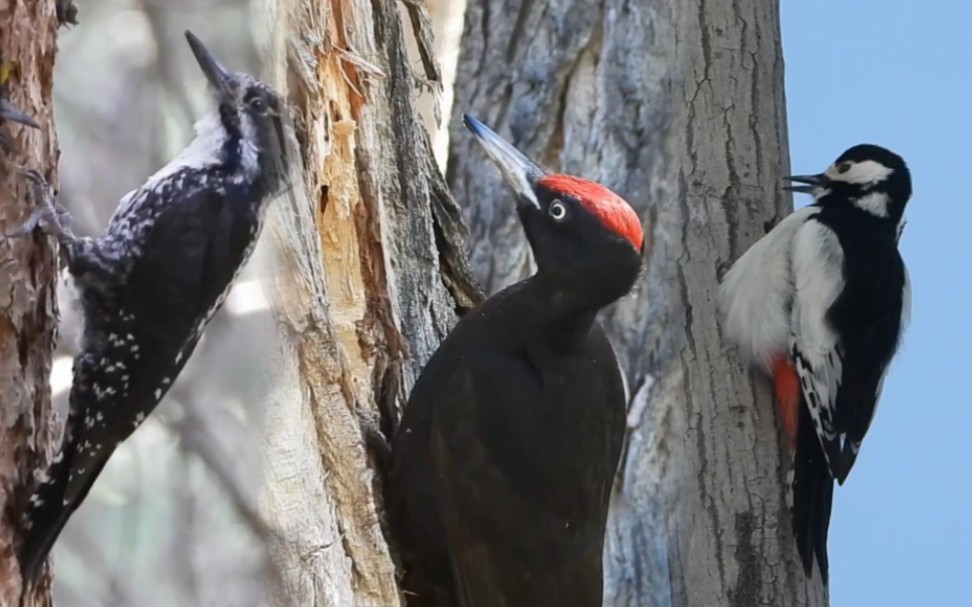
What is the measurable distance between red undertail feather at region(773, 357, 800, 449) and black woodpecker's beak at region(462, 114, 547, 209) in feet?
4.73

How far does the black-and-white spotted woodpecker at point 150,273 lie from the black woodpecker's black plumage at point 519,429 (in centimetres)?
77

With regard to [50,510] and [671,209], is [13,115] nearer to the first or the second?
[50,510]

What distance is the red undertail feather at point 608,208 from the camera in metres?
1.83

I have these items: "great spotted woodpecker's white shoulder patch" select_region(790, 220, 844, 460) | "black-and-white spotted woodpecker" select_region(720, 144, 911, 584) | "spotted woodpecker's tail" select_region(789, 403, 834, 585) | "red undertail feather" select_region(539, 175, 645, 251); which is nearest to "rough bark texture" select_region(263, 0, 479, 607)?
"red undertail feather" select_region(539, 175, 645, 251)

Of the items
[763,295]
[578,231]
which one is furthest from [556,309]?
[763,295]

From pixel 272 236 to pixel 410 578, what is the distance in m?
0.89

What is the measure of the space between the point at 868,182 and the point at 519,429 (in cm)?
267

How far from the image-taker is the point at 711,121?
3.14 meters

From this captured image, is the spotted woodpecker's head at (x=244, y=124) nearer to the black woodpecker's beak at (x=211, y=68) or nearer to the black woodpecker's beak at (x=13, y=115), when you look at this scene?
the black woodpecker's beak at (x=211, y=68)

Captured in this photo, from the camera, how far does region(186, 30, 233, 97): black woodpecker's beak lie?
110 centimetres

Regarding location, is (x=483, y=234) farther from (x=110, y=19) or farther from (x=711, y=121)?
(x=110, y=19)

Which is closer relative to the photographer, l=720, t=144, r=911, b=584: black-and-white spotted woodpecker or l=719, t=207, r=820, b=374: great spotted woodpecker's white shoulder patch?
l=719, t=207, r=820, b=374: great spotted woodpecker's white shoulder patch

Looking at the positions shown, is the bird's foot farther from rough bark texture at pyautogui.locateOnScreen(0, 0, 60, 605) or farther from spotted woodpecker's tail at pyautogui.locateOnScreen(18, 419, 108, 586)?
spotted woodpecker's tail at pyautogui.locateOnScreen(18, 419, 108, 586)

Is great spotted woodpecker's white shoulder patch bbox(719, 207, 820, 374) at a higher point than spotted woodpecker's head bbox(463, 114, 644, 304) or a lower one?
higher
